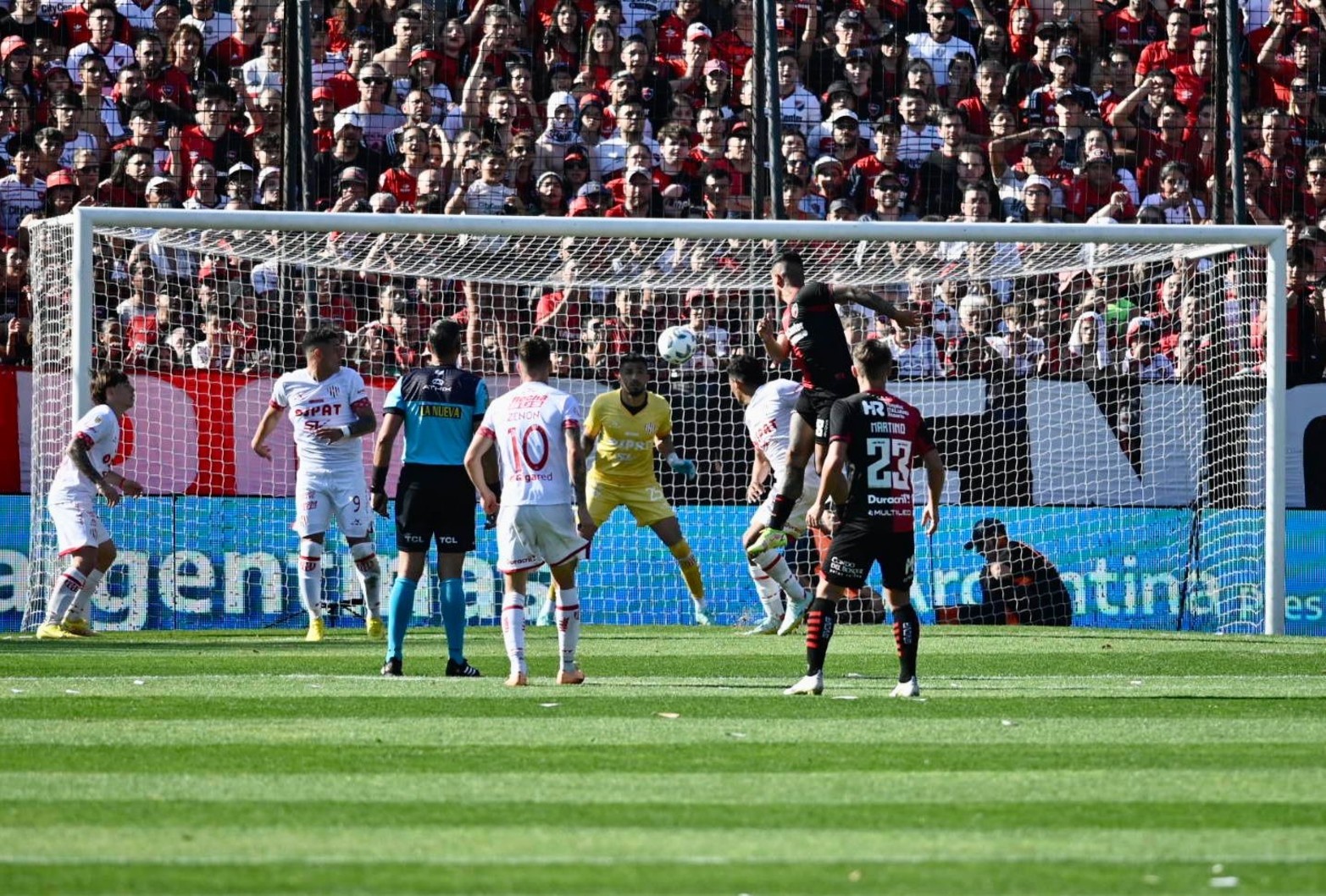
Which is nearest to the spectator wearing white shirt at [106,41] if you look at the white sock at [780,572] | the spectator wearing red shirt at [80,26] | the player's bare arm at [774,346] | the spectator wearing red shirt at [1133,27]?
the spectator wearing red shirt at [80,26]

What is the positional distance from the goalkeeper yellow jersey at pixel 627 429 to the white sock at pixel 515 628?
4.90 metres

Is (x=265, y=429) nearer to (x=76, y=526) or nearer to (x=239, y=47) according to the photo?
(x=76, y=526)

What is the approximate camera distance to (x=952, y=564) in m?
17.7

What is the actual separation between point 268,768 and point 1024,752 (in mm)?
3224

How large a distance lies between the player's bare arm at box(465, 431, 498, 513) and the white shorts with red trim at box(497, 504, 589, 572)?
320 millimetres

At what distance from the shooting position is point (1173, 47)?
2061cm

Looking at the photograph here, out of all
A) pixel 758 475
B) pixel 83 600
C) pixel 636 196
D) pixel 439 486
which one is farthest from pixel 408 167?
pixel 439 486

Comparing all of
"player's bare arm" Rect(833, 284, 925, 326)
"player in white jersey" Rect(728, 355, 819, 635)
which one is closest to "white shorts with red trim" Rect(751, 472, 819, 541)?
"player in white jersey" Rect(728, 355, 819, 635)

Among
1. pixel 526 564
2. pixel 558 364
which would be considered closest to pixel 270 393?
pixel 558 364

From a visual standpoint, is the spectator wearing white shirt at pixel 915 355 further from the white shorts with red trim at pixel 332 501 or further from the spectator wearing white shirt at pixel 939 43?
the white shorts with red trim at pixel 332 501

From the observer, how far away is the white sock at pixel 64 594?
15.3m

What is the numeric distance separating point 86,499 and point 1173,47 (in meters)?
12.4

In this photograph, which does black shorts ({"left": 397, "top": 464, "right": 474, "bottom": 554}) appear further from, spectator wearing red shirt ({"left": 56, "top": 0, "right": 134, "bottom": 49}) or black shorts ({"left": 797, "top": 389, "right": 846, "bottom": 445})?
spectator wearing red shirt ({"left": 56, "top": 0, "right": 134, "bottom": 49})

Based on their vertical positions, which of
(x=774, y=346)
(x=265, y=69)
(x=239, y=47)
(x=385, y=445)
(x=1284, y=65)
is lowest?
(x=385, y=445)
